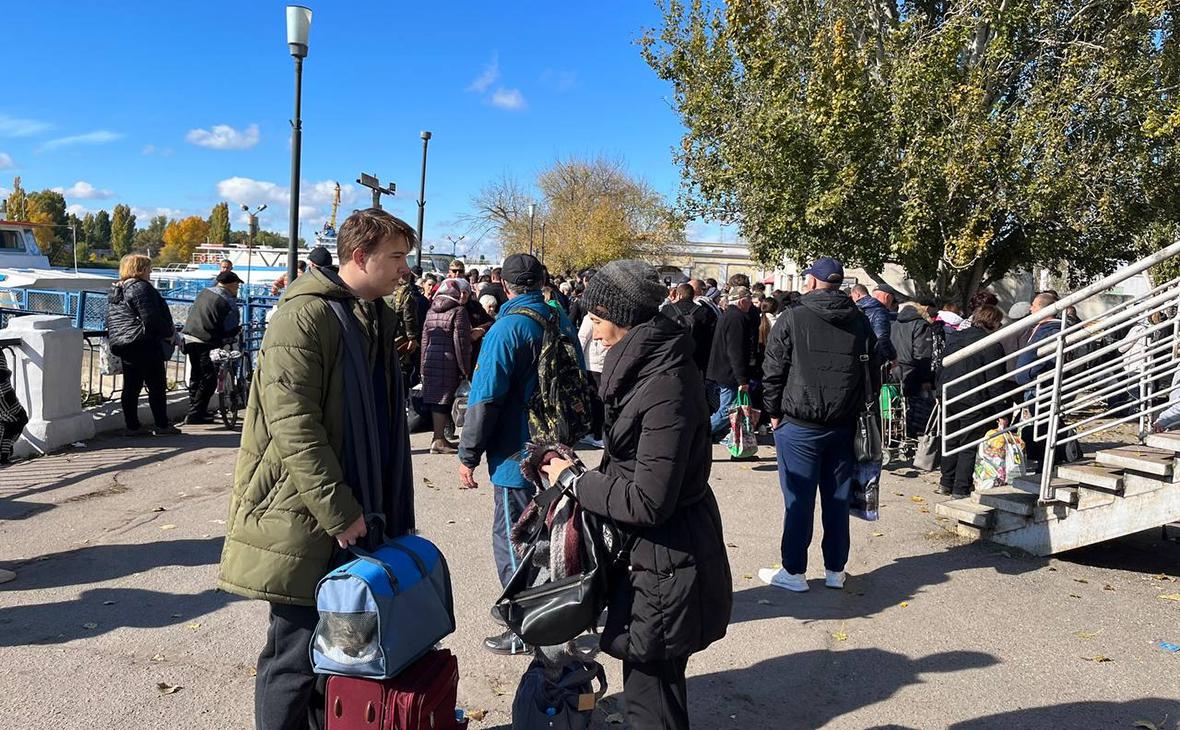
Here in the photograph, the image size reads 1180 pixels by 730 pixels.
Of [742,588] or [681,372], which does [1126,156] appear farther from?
[681,372]

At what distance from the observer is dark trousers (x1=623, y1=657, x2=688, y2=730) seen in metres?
2.67

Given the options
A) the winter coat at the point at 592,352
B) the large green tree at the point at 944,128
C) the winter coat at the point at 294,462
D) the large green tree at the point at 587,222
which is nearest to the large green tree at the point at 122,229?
the large green tree at the point at 587,222

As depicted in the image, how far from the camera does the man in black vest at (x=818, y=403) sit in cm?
491

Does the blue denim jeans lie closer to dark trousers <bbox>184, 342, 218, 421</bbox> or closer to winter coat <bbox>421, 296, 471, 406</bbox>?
winter coat <bbox>421, 296, 471, 406</bbox>

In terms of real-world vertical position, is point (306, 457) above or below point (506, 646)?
above

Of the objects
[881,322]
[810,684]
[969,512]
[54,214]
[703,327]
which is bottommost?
[810,684]

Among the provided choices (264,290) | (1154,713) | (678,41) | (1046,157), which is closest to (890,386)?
(1154,713)

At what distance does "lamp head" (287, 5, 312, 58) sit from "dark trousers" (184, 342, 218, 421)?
3550 mm

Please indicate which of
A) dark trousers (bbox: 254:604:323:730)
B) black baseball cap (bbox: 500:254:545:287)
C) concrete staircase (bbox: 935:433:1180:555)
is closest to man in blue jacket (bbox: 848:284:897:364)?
concrete staircase (bbox: 935:433:1180:555)

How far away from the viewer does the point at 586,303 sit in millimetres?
2801

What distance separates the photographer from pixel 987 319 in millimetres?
7836

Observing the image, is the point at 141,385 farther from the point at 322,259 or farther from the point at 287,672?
the point at 287,672

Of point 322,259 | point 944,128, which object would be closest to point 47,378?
point 322,259

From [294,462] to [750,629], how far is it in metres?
2.88
